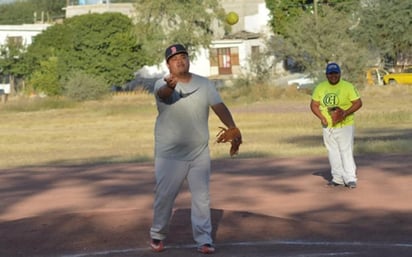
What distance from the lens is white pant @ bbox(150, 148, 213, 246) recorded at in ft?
32.1

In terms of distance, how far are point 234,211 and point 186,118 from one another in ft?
8.44

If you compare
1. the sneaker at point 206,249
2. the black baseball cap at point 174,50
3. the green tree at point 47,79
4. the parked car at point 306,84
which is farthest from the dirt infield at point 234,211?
the green tree at point 47,79

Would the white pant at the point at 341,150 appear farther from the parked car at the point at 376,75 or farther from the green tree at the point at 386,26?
the green tree at the point at 386,26

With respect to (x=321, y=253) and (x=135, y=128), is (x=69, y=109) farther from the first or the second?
(x=321, y=253)

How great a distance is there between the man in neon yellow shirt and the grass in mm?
8346

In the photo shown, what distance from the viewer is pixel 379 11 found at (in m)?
70.3

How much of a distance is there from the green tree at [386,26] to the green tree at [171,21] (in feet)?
33.5

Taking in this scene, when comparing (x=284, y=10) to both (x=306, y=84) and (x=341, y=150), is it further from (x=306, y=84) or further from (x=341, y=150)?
(x=341, y=150)

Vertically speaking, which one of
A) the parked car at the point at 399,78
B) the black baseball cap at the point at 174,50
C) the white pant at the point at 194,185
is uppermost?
the black baseball cap at the point at 174,50

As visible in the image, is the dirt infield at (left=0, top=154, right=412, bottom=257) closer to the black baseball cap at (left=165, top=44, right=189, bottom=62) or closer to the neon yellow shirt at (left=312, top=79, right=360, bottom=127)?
the neon yellow shirt at (left=312, top=79, right=360, bottom=127)

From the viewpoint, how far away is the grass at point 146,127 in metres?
27.1

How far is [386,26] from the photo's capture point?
69.4 metres

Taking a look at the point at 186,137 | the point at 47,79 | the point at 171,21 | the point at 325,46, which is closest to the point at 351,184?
the point at 186,137

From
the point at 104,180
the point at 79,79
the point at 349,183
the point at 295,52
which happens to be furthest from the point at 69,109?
the point at 349,183
